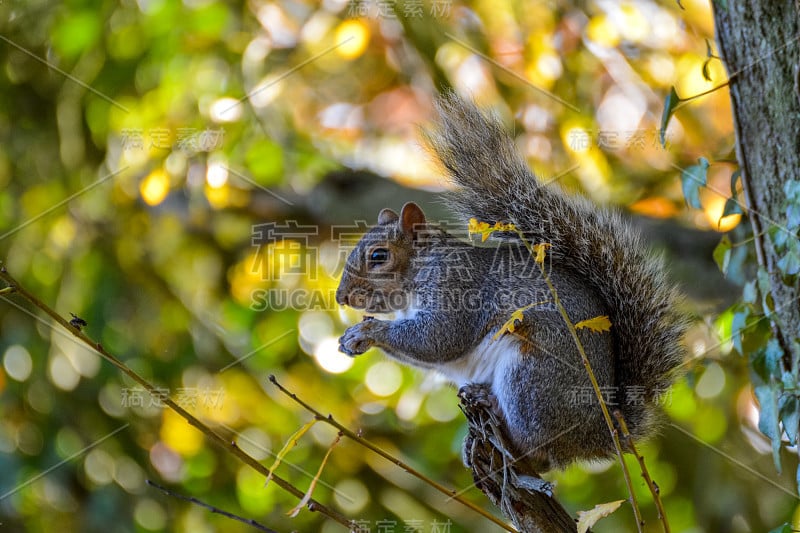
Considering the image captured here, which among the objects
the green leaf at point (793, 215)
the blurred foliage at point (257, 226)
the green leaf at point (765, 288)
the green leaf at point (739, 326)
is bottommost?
the blurred foliage at point (257, 226)

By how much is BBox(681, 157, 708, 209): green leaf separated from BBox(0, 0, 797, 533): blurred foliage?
916 mm

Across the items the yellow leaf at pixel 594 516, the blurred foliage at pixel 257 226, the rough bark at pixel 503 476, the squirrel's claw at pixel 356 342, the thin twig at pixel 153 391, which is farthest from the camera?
the blurred foliage at pixel 257 226

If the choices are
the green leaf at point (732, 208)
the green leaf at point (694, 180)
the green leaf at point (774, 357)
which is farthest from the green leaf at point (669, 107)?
the green leaf at point (774, 357)

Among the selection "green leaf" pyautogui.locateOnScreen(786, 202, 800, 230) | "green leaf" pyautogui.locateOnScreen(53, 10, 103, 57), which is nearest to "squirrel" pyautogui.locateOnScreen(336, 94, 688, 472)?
"green leaf" pyautogui.locateOnScreen(786, 202, 800, 230)

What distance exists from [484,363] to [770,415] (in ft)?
1.94

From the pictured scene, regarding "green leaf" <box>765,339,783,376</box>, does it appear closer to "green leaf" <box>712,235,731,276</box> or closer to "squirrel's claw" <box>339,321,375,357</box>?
"green leaf" <box>712,235,731,276</box>

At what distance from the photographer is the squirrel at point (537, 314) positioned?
5.81 feet

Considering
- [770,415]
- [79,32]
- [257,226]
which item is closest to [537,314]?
[770,415]

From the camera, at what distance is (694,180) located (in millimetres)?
1769

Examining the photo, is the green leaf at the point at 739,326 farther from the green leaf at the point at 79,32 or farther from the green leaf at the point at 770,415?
the green leaf at the point at 79,32

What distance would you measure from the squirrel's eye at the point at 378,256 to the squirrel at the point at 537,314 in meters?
0.16

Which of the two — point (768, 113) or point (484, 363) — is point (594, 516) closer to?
point (484, 363)

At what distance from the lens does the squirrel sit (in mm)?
1770

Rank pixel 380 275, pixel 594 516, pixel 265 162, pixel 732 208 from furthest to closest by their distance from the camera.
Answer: pixel 265 162 → pixel 380 275 → pixel 732 208 → pixel 594 516
